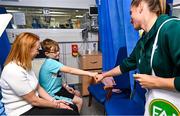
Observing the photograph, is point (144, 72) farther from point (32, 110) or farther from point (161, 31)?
point (32, 110)

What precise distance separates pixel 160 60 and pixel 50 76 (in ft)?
4.88

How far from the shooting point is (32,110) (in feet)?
5.66

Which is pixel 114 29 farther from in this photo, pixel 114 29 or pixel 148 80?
pixel 148 80

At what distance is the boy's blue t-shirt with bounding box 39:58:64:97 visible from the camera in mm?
2168

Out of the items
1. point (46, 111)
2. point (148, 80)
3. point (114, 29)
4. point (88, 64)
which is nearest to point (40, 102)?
point (46, 111)

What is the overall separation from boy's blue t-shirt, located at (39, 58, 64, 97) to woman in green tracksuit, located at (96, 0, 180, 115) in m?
1.20

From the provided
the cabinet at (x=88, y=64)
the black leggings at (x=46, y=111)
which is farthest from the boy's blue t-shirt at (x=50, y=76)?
the cabinet at (x=88, y=64)

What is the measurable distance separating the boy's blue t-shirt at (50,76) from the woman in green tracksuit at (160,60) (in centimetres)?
120

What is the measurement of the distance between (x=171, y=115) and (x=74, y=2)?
3369 mm

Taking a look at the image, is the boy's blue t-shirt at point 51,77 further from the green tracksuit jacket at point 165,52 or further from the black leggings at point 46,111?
the green tracksuit jacket at point 165,52

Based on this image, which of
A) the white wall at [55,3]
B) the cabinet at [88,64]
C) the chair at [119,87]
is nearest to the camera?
the chair at [119,87]

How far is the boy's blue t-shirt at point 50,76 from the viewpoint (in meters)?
2.17

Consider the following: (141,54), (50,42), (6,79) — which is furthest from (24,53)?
(141,54)

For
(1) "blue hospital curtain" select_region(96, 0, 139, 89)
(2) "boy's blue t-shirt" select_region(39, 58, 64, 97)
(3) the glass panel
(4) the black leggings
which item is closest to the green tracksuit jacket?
(1) "blue hospital curtain" select_region(96, 0, 139, 89)
